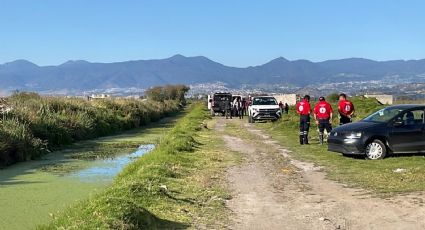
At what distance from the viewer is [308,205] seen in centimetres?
955

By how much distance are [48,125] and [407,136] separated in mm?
15842

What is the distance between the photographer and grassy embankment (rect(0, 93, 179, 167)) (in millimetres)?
19141

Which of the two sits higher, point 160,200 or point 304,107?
point 304,107

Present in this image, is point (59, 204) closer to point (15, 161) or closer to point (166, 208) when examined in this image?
point (166, 208)

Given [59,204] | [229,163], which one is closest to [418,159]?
[229,163]

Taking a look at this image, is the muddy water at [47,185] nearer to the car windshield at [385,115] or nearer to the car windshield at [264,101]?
the car windshield at [385,115]

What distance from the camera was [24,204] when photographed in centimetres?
1104

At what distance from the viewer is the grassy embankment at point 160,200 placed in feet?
25.0

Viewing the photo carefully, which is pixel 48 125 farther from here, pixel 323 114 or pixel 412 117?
pixel 412 117

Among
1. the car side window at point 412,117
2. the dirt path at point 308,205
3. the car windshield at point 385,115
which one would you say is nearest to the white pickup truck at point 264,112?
the car windshield at point 385,115

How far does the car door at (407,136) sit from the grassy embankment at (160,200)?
469 cm

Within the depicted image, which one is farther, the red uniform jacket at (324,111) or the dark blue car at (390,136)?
the red uniform jacket at (324,111)

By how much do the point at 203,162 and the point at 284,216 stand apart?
6.79 meters

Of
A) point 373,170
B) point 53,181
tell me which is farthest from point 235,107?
point 373,170
